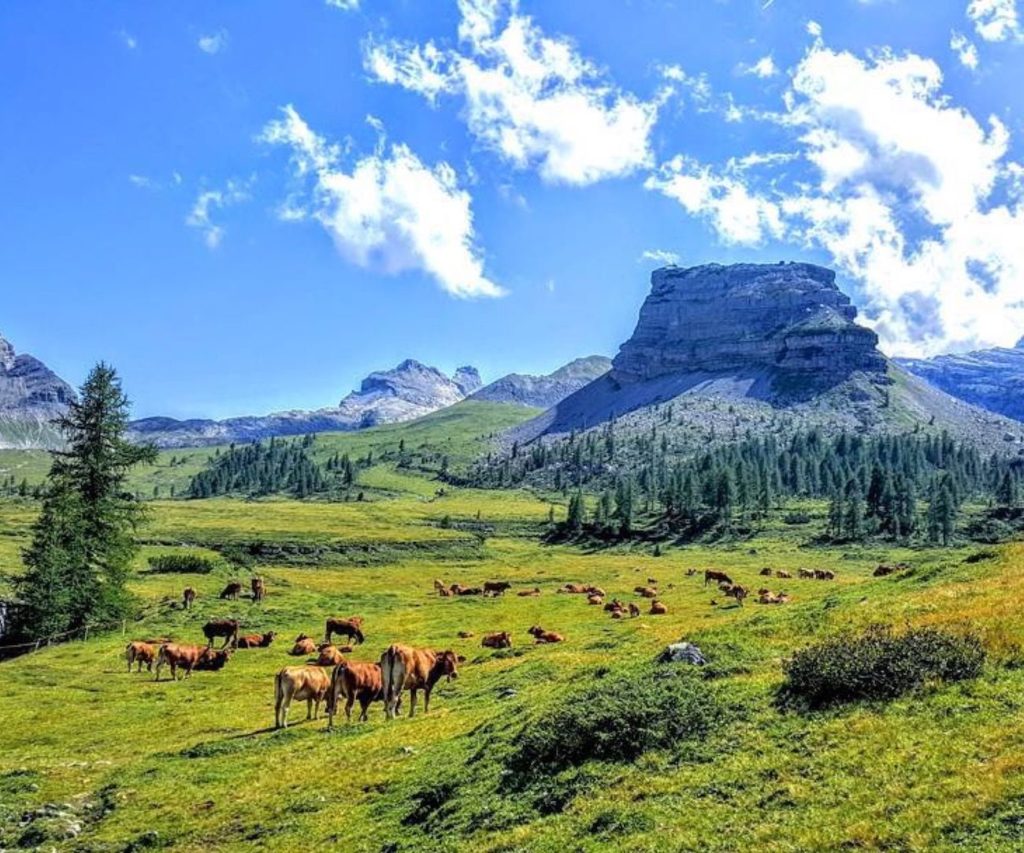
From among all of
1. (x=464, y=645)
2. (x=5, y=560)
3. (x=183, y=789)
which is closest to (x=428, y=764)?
(x=183, y=789)

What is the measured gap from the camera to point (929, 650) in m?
19.8

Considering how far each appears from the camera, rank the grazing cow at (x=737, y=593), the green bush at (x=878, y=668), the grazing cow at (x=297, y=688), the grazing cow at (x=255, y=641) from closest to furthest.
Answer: the green bush at (x=878, y=668), the grazing cow at (x=297, y=688), the grazing cow at (x=255, y=641), the grazing cow at (x=737, y=593)

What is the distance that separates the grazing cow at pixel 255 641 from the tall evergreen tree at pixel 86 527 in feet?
39.5

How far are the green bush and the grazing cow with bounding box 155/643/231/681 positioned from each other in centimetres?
3528

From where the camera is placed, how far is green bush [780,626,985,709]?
62.1ft

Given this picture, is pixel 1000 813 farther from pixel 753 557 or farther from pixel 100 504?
pixel 753 557

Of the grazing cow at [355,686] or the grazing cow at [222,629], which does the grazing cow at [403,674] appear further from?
the grazing cow at [222,629]

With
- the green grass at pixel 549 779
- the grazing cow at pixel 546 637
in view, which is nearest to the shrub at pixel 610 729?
the green grass at pixel 549 779

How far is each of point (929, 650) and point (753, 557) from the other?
130544mm

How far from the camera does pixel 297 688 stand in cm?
3077

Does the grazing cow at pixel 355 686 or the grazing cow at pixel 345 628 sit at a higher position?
the grazing cow at pixel 355 686

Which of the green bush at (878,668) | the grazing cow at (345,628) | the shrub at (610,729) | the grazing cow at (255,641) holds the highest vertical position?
the green bush at (878,668)

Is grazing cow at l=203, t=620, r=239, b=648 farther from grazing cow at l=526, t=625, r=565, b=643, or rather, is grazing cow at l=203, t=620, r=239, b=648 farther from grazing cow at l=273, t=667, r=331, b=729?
grazing cow at l=273, t=667, r=331, b=729

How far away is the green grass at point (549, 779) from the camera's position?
554 inches
